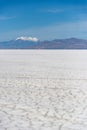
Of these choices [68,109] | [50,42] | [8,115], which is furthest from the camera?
[50,42]

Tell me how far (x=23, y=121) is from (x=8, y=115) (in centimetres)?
50

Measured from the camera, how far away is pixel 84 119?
5.40 meters

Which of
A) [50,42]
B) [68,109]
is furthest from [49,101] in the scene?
[50,42]

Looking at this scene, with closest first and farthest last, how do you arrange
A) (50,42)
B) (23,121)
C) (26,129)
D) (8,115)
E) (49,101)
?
(26,129), (23,121), (8,115), (49,101), (50,42)

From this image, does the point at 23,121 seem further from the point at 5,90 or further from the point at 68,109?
the point at 5,90

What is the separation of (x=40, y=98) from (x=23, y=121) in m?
2.07

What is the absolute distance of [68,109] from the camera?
242 inches

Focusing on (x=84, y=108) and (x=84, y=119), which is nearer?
(x=84, y=119)

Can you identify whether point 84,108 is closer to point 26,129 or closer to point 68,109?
point 68,109

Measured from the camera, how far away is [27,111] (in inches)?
237

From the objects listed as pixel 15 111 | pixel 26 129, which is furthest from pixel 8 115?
pixel 26 129

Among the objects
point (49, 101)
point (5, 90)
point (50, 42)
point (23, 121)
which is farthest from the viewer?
point (50, 42)

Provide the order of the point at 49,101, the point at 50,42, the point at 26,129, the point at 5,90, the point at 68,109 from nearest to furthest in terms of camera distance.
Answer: the point at 26,129 < the point at 68,109 < the point at 49,101 < the point at 5,90 < the point at 50,42

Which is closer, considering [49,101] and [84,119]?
[84,119]
